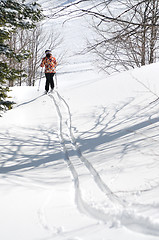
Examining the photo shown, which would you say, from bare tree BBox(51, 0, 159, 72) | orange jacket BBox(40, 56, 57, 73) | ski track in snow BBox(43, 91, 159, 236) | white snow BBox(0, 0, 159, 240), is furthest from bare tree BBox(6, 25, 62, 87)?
ski track in snow BBox(43, 91, 159, 236)

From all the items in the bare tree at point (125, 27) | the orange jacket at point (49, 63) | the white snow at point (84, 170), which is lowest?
the white snow at point (84, 170)

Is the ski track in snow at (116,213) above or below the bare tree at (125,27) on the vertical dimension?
below

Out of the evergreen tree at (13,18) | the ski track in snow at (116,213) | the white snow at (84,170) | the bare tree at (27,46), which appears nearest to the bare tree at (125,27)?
the white snow at (84,170)

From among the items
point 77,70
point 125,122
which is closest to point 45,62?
point 125,122

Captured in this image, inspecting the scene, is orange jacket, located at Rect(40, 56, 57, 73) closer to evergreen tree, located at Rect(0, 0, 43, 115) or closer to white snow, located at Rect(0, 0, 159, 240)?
evergreen tree, located at Rect(0, 0, 43, 115)

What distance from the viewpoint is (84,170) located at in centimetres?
364

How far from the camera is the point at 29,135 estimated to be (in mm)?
5918

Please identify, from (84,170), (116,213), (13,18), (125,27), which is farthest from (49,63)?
(116,213)

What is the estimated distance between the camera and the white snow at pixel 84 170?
2227 mm

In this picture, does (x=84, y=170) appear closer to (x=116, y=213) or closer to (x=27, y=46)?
(x=116, y=213)

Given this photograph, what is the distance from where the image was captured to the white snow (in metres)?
2.23

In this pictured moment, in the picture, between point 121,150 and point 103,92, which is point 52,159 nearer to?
point 121,150

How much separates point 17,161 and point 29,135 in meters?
1.50

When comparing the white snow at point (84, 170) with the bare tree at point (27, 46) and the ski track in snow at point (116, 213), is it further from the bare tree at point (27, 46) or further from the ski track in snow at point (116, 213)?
the bare tree at point (27, 46)
